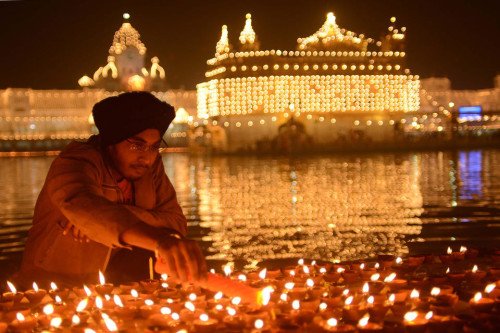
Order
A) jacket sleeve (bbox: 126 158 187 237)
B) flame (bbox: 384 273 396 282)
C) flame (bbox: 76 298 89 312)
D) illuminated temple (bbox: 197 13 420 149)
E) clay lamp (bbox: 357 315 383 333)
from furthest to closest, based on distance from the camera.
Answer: illuminated temple (bbox: 197 13 420 149)
jacket sleeve (bbox: 126 158 187 237)
flame (bbox: 384 273 396 282)
flame (bbox: 76 298 89 312)
clay lamp (bbox: 357 315 383 333)

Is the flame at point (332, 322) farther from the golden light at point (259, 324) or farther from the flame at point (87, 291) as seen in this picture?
the flame at point (87, 291)

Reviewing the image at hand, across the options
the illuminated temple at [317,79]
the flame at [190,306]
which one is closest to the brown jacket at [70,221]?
the flame at [190,306]

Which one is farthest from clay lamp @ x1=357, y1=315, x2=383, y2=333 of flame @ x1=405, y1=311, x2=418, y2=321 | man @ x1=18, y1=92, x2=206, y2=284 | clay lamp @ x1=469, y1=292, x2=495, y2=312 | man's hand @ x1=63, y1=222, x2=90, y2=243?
man's hand @ x1=63, y1=222, x2=90, y2=243

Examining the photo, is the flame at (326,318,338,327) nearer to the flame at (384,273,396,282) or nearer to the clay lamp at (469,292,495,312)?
the clay lamp at (469,292,495,312)

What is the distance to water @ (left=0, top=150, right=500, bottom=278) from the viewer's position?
771cm

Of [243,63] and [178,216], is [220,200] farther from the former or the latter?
[243,63]

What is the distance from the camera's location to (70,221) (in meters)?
3.07

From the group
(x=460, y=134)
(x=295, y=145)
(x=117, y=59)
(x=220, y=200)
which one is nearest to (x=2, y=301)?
(x=220, y=200)

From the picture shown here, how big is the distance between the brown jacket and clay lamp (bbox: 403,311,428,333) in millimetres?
1025

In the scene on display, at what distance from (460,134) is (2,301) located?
48.5 m

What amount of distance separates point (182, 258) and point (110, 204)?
1.57ft

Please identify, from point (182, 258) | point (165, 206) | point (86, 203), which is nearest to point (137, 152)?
point (86, 203)

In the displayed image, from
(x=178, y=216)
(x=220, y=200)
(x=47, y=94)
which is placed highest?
(x=47, y=94)

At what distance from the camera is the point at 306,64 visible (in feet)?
219
